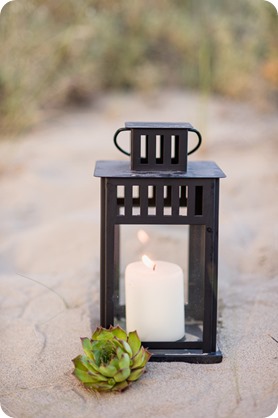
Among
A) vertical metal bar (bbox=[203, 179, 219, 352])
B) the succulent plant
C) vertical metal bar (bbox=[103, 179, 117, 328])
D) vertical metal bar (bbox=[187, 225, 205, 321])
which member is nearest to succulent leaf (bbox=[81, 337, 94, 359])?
the succulent plant

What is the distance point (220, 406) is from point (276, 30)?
3319 millimetres

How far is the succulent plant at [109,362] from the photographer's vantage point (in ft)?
5.13

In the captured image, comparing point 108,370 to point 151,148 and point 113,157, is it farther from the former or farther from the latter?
point 113,157

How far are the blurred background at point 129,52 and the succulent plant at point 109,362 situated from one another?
233cm

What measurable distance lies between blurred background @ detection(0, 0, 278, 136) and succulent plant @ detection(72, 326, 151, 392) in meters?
2.33

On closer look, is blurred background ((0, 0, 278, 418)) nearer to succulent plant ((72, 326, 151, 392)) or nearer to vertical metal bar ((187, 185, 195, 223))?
succulent plant ((72, 326, 151, 392))

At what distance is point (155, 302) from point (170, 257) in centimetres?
66

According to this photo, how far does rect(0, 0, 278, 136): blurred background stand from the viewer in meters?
3.92

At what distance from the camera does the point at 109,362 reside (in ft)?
5.14

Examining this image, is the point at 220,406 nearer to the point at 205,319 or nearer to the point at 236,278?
the point at 205,319

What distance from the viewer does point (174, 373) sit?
167 centimetres

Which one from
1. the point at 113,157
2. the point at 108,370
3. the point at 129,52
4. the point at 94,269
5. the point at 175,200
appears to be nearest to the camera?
the point at 108,370

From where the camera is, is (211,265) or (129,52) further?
(129,52)

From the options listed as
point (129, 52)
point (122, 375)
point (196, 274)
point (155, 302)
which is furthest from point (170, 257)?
point (129, 52)
